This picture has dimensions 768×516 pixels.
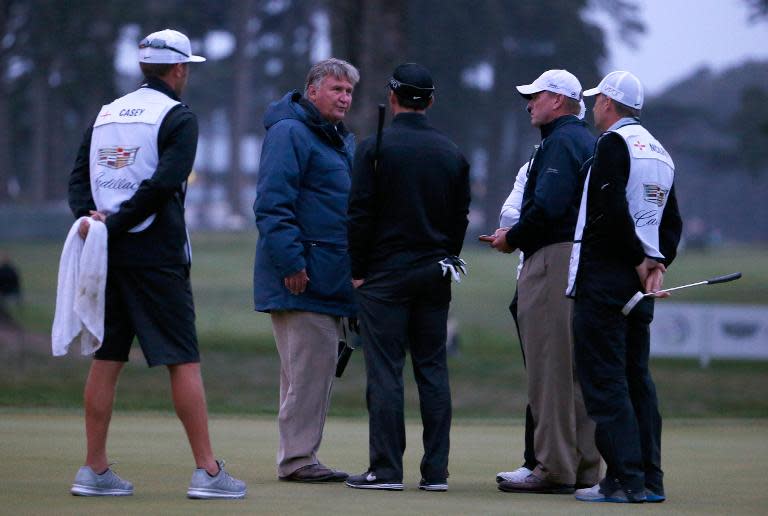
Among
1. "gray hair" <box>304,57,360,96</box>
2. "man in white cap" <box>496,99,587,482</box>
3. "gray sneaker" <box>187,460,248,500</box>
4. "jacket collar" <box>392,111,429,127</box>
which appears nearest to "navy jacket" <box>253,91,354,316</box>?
"gray hair" <box>304,57,360,96</box>

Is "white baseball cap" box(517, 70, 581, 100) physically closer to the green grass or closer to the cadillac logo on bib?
the cadillac logo on bib

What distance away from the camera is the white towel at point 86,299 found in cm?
615

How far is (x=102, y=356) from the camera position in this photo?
630 cm

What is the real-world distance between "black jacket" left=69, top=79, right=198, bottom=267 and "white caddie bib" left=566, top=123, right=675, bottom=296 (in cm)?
165

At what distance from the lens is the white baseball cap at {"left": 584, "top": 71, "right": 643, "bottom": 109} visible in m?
6.68

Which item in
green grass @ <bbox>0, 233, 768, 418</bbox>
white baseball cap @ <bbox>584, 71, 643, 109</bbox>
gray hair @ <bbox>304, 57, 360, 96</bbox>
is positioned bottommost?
green grass @ <bbox>0, 233, 768, 418</bbox>

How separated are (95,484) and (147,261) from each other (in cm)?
91

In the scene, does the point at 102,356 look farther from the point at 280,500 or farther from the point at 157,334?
the point at 280,500

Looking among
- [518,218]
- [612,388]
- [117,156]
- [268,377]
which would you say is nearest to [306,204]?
[518,218]

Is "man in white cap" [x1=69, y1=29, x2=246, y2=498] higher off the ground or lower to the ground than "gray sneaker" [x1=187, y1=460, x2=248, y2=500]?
higher

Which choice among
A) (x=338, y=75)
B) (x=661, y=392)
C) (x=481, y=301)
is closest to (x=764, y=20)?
(x=481, y=301)

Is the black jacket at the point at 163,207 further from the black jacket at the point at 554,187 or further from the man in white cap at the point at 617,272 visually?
the man in white cap at the point at 617,272

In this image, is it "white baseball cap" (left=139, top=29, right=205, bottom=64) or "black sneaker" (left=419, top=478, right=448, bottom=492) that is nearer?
"white baseball cap" (left=139, top=29, right=205, bottom=64)

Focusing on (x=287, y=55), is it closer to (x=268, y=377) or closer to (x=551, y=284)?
(x=268, y=377)
